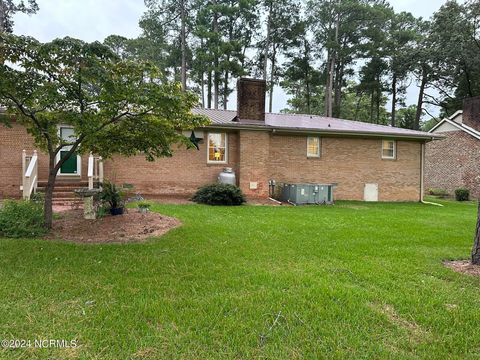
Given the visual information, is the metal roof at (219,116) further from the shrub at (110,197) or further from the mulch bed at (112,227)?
the mulch bed at (112,227)

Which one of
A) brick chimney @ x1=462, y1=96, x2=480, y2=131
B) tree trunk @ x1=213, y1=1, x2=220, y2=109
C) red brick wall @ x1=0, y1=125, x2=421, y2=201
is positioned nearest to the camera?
red brick wall @ x1=0, y1=125, x2=421, y2=201

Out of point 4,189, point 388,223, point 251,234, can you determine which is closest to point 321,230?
point 251,234

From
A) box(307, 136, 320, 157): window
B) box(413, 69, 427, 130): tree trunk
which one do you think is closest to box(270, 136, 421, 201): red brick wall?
box(307, 136, 320, 157): window

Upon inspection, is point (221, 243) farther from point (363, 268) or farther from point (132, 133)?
point (132, 133)

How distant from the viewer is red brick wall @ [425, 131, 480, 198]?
66.2 ft

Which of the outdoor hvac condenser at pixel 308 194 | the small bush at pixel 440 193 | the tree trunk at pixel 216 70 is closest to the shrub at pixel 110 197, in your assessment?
the outdoor hvac condenser at pixel 308 194

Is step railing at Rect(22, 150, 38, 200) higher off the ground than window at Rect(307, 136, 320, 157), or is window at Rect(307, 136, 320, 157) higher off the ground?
window at Rect(307, 136, 320, 157)

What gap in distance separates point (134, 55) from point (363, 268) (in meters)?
33.1

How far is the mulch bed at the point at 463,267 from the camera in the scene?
4.55 meters

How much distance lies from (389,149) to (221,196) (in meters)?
9.32

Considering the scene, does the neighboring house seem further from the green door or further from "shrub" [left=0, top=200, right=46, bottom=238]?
"shrub" [left=0, top=200, right=46, bottom=238]

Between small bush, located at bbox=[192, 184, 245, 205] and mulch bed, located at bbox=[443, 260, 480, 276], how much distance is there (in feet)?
24.7

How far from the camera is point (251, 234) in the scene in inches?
263

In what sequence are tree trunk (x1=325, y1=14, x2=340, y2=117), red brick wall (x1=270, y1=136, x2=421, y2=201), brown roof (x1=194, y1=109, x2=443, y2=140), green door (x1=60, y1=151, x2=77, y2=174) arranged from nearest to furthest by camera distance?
green door (x1=60, y1=151, x2=77, y2=174)
brown roof (x1=194, y1=109, x2=443, y2=140)
red brick wall (x1=270, y1=136, x2=421, y2=201)
tree trunk (x1=325, y1=14, x2=340, y2=117)
